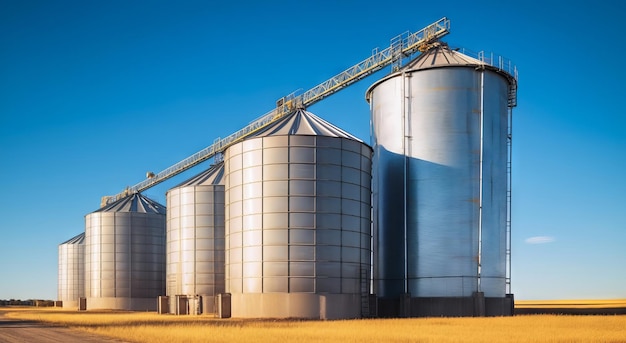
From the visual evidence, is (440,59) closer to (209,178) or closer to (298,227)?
(298,227)

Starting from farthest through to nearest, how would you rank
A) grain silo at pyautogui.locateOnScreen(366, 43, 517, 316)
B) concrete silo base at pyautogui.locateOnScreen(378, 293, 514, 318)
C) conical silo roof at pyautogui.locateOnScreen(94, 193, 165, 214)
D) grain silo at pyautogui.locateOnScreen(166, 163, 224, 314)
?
1. conical silo roof at pyautogui.locateOnScreen(94, 193, 165, 214)
2. grain silo at pyautogui.locateOnScreen(166, 163, 224, 314)
3. grain silo at pyautogui.locateOnScreen(366, 43, 517, 316)
4. concrete silo base at pyautogui.locateOnScreen(378, 293, 514, 318)

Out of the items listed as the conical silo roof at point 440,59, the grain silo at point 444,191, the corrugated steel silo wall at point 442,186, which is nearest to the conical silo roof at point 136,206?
the grain silo at point 444,191

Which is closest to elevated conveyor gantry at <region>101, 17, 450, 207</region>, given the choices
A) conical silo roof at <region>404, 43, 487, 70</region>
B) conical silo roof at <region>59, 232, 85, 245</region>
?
conical silo roof at <region>404, 43, 487, 70</region>

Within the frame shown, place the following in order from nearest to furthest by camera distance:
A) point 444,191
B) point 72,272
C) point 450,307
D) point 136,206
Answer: point 450,307 → point 444,191 → point 136,206 → point 72,272

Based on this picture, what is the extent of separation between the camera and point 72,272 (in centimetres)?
11294

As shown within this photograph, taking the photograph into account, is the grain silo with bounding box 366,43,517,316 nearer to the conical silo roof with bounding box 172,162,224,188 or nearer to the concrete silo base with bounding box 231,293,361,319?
the concrete silo base with bounding box 231,293,361,319

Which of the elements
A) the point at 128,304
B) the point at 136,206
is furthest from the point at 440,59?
the point at 128,304

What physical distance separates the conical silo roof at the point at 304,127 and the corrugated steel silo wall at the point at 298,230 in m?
1.55

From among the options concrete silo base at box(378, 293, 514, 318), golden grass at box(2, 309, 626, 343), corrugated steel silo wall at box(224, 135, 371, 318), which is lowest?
concrete silo base at box(378, 293, 514, 318)

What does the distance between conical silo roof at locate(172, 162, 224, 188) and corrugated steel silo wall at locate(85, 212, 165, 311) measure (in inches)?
790

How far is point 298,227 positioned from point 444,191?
13.8 metres

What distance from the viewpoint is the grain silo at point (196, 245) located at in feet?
215

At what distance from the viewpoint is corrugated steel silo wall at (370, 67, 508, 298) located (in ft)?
176

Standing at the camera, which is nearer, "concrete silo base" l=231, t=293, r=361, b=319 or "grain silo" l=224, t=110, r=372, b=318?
"concrete silo base" l=231, t=293, r=361, b=319
